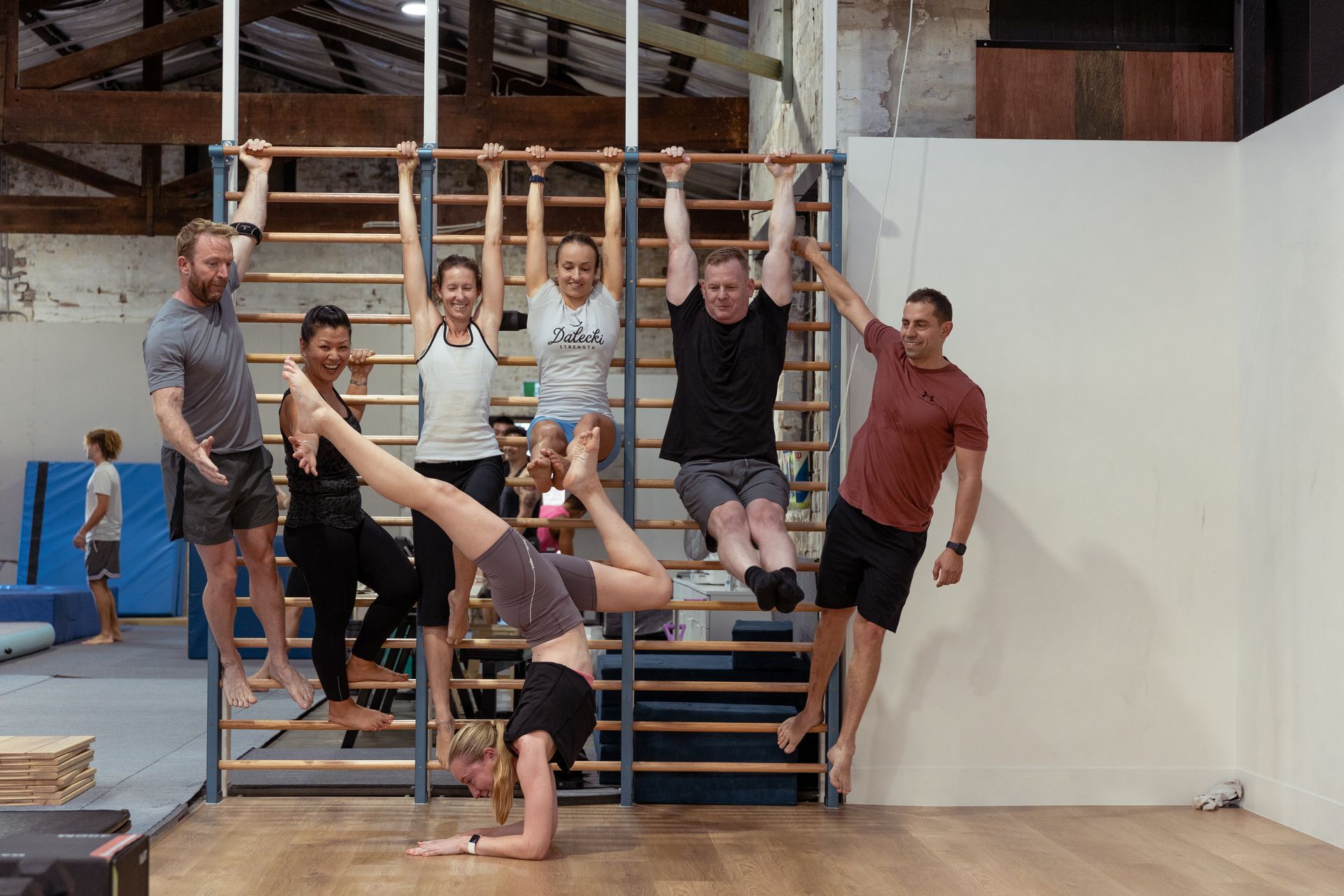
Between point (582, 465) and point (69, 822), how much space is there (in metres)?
2.00

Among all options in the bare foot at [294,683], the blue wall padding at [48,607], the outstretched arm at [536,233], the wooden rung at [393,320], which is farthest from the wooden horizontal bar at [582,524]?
the blue wall padding at [48,607]

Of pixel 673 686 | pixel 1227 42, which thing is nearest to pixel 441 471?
pixel 673 686

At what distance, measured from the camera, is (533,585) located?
13.1ft

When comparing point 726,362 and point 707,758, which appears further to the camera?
point 707,758

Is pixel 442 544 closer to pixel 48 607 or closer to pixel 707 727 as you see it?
pixel 707 727

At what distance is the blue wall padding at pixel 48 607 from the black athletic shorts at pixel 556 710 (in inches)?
289

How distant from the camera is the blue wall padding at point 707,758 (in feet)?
16.0

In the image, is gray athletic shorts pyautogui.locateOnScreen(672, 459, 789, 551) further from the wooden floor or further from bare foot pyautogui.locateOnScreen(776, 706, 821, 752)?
the wooden floor

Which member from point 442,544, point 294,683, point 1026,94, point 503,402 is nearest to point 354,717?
point 294,683

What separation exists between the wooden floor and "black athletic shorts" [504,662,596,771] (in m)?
0.40

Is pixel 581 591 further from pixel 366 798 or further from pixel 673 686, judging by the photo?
pixel 366 798

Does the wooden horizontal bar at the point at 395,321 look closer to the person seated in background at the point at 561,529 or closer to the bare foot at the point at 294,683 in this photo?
the person seated in background at the point at 561,529

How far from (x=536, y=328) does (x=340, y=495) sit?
99cm

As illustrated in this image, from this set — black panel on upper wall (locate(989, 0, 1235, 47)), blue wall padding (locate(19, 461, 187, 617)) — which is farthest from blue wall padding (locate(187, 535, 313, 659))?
black panel on upper wall (locate(989, 0, 1235, 47))
